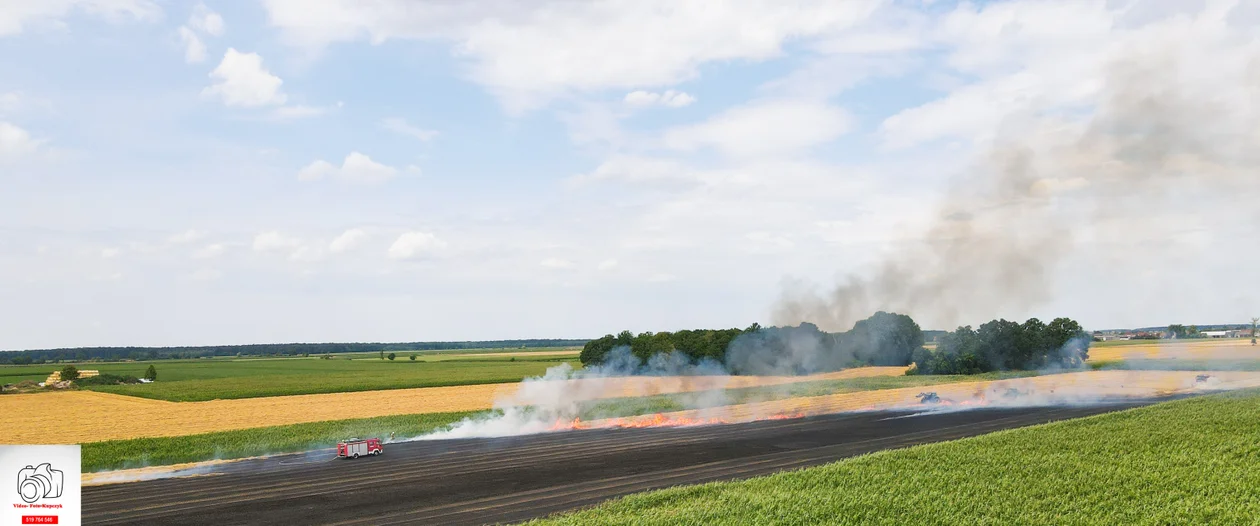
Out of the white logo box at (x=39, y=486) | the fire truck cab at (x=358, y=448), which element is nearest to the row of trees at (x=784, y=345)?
the fire truck cab at (x=358, y=448)

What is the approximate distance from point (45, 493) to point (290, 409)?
254 ft

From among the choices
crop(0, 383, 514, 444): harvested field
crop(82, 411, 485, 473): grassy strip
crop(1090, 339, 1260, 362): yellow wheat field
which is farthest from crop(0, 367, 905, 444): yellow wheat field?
crop(1090, 339, 1260, 362): yellow wheat field

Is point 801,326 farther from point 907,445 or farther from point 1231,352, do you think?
point 1231,352

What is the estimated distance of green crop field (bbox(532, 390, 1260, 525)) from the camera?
94.1 ft

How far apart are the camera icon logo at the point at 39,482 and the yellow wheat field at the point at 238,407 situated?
57.1 m

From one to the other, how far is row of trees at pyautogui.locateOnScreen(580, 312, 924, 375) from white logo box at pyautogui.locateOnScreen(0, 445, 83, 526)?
94.9m

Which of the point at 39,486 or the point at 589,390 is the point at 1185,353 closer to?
the point at 589,390

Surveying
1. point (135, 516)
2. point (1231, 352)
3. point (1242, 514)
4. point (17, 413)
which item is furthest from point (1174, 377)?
point (17, 413)

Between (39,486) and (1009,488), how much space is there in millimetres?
32919

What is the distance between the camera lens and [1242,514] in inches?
1089

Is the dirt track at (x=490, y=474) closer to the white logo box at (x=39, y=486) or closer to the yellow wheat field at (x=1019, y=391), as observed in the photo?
the yellow wheat field at (x=1019, y=391)

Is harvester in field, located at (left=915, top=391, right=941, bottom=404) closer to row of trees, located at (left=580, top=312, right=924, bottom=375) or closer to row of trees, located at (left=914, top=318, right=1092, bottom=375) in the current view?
row of trees, located at (left=580, top=312, right=924, bottom=375)

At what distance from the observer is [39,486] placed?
46.5ft

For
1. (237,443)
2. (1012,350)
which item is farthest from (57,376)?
(1012,350)
